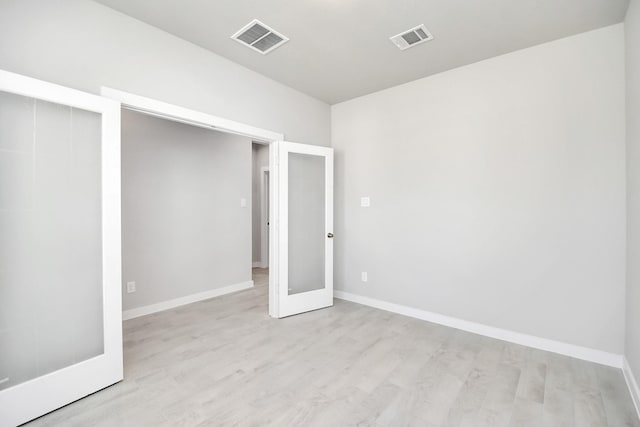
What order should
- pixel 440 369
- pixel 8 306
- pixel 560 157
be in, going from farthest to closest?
pixel 560 157 < pixel 440 369 < pixel 8 306

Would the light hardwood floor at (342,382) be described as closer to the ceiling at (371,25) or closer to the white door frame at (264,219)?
the ceiling at (371,25)

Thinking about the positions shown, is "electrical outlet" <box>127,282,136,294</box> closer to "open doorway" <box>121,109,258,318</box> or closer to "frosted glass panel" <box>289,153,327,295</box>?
"open doorway" <box>121,109,258,318</box>

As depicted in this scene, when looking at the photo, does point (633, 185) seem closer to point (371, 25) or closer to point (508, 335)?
point (508, 335)

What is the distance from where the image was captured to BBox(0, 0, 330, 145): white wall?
187 cm

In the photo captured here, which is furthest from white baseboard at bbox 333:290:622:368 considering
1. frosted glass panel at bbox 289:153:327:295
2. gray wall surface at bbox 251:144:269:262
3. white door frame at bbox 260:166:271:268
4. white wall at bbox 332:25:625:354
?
gray wall surface at bbox 251:144:269:262

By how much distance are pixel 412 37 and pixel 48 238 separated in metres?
3.22

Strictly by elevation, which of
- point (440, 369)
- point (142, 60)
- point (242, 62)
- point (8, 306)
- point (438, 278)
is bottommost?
point (440, 369)

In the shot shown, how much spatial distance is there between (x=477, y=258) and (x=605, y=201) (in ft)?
3.73

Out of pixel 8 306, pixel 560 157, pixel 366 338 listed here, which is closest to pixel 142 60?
pixel 8 306

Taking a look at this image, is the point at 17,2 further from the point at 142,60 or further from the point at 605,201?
the point at 605,201

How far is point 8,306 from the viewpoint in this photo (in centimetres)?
173

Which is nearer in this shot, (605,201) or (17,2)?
(17,2)

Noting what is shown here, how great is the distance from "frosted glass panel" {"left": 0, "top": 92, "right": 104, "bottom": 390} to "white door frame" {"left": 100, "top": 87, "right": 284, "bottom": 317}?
1.12 ft

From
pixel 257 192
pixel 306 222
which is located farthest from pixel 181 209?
pixel 257 192
